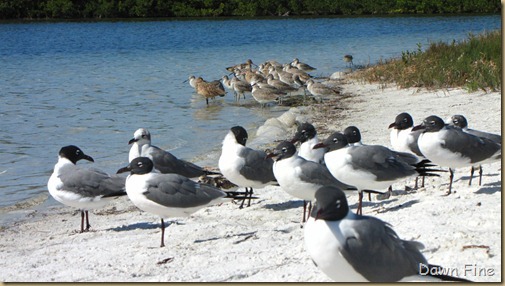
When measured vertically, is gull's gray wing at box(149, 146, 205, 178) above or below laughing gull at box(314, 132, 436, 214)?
below

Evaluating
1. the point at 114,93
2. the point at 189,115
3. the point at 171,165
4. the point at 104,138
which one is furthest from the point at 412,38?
the point at 171,165

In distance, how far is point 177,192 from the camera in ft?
24.2

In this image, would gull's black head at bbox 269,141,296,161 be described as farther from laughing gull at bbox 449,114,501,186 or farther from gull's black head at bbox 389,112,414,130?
laughing gull at bbox 449,114,501,186

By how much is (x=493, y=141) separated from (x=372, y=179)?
1.67 m

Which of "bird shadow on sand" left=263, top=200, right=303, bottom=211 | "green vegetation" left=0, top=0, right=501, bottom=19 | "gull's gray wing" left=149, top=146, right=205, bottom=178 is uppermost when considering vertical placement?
"gull's gray wing" left=149, top=146, right=205, bottom=178

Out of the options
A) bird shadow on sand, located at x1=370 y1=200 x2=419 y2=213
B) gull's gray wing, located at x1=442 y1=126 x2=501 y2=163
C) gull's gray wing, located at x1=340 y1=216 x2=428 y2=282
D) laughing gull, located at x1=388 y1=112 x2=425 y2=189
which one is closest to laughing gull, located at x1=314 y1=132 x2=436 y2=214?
bird shadow on sand, located at x1=370 y1=200 x2=419 y2=213

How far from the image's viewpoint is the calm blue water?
45.6 feet

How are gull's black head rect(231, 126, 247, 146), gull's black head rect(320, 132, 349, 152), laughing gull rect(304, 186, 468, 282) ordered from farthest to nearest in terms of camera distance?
gull's black head rect(231, 126, 247, 146)
gull's black head rect(320, 132, 349, 152)
laughing gull rect(304, 186, 468, 282)

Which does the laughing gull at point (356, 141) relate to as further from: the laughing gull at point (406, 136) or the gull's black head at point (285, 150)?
the gull's black head at point (285, 150)

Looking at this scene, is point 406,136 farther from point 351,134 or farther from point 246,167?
point 246,167

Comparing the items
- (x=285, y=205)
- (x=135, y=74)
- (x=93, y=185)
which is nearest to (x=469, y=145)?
(x=285, y=205)

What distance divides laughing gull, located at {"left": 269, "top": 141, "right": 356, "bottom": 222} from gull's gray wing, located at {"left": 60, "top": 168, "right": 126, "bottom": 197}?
5.90 ft

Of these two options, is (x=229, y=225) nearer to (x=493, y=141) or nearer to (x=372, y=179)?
(x=372, y=179)

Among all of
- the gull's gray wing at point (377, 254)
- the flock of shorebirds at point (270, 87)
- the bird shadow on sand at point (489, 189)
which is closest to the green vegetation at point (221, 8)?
the flock of shorebirds at point (270, 87)
